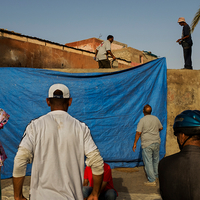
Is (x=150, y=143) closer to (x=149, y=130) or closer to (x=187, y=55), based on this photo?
(x=149, y=130)

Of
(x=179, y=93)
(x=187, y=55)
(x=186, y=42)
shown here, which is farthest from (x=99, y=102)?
(x=186, y=42)

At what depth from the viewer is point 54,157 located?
5.65ft

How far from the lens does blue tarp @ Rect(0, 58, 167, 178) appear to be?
5270 millimetres

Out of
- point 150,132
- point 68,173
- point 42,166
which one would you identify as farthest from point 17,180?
point 150,132

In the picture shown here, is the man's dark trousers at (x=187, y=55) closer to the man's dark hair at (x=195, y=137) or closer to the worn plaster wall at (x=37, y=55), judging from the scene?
the man's dark hair at (x=195, y=137)

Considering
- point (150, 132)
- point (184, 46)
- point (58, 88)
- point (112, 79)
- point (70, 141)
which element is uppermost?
point (184, 46)

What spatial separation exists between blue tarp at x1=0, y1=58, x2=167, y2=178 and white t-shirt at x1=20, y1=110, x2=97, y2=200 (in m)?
3.64

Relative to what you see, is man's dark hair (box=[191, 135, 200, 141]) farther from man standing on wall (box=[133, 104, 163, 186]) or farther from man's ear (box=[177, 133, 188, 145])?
man standing on wall (box=[133, 104, 163, 186])

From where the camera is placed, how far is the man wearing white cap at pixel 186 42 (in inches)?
259

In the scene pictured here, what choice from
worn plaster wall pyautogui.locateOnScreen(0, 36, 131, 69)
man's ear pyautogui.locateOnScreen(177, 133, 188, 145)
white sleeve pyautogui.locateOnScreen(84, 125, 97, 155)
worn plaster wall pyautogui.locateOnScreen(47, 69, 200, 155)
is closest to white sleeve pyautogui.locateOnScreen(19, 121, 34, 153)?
white sleeve pyautogui.locateOnScreen(84, 125, 97, 155)

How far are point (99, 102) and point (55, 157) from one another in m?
3.80

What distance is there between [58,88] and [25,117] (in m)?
3.66

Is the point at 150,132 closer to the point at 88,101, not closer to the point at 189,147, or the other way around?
the point at 88,101

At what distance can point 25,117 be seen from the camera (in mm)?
5277
